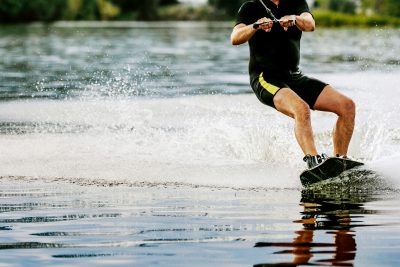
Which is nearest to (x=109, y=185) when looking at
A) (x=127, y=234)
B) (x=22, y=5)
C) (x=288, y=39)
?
(x=288, y=39)

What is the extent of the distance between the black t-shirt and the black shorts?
0.19 feet

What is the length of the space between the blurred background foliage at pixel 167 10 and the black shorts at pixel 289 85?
75.8 metres

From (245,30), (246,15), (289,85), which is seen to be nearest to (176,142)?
(289,85)

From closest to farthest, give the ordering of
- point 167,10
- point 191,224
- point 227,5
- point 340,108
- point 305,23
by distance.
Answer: point 191,224 → point 305,23 → point 340,108 → point 227,5 → point 167,10

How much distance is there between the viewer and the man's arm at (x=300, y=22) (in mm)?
9383

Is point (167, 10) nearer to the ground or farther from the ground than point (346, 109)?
farther from the ground

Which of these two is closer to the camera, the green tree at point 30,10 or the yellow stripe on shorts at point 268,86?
the yellow stripe on shorts at point 268,86

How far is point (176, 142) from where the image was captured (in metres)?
12.4

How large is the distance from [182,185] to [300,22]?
1613mm

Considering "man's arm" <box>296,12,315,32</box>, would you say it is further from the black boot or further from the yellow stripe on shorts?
the black boot

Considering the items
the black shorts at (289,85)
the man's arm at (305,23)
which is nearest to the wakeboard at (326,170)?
the black shorts at (289,85)

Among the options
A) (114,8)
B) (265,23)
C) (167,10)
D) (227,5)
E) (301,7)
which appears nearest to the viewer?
(265,23)

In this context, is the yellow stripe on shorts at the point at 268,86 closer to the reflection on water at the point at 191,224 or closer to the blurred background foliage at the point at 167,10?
the reflection on water at the point at 191,224

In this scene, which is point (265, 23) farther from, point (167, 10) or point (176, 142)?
point (167, 10)
